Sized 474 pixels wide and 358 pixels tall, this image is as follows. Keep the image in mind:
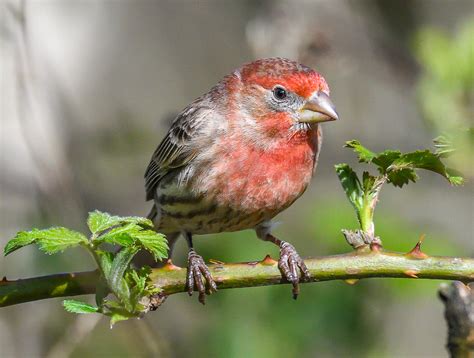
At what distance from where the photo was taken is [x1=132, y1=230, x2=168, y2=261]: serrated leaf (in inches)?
107

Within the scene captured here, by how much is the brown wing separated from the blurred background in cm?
49

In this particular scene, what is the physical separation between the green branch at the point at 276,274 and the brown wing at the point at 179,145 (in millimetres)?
1804

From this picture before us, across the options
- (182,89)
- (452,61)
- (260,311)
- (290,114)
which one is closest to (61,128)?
(182,89)

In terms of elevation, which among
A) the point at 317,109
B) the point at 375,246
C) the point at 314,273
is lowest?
the point at 314,273

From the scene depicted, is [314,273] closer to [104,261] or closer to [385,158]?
[385,158]

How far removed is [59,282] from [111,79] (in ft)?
27.8

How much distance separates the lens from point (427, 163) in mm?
2883

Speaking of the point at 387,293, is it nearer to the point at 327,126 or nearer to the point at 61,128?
the point at 327,126

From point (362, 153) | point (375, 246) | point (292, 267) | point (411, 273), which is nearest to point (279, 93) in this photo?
point (292, 267)

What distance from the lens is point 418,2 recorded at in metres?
8.75

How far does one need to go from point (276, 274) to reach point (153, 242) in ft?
1.63

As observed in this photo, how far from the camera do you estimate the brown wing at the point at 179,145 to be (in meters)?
4.84

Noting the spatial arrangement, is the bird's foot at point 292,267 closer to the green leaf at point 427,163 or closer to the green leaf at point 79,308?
the green leaf at point 427,163

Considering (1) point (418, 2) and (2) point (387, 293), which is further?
(1) point (418, 2)
